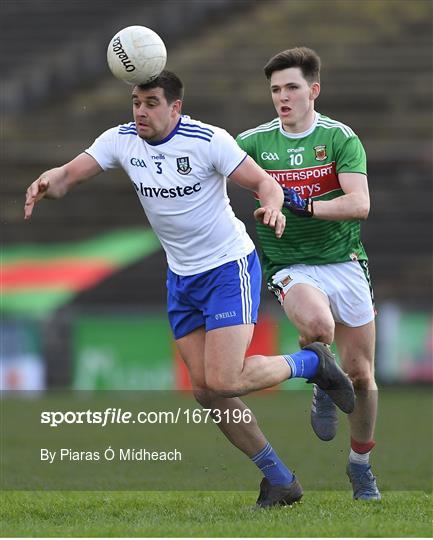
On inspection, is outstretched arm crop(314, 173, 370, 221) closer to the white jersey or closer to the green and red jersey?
the green and red jersey

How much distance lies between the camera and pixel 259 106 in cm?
2175

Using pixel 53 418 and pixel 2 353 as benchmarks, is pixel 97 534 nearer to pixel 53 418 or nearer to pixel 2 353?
pixel 53 418

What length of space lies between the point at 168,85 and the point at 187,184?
1.82ft

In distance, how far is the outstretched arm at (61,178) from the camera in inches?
252

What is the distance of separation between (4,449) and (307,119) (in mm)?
4647

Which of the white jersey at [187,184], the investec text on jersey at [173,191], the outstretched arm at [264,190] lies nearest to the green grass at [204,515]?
the white jersey at [187,184]

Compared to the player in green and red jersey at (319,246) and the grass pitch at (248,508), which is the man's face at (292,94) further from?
the grass pitch at (248,508)

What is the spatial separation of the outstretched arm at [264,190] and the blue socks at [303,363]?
955 millimetres

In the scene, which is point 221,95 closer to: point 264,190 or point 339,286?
point 339,286

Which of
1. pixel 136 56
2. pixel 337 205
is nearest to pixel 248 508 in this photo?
pixel 337 205

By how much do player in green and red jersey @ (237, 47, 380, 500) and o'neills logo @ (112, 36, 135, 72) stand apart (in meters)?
1.01

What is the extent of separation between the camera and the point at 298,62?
6980mm

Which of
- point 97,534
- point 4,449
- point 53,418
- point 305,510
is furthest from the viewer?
point 53,418

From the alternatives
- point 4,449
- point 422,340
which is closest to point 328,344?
point 4,449
